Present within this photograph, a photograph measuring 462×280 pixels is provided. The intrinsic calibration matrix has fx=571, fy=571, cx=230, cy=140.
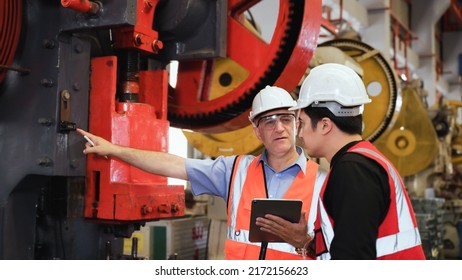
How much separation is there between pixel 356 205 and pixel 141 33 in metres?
1.05

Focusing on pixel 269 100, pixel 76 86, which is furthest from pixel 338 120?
pixel 76 86

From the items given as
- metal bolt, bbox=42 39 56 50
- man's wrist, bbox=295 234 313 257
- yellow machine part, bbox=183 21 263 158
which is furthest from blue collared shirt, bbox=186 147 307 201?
yellow machine part, bbox=183 21 263 158

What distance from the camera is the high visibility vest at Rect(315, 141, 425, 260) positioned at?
1.35 m

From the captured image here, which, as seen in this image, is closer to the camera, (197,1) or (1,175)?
(1,175)

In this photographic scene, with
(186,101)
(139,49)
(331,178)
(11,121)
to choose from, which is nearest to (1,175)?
(11,121)

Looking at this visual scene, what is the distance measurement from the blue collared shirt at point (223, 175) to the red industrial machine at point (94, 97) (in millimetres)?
197

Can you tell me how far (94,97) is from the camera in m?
1.97

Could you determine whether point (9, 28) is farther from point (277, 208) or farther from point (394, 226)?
point (394, 226)

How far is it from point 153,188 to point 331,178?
0.81 metres

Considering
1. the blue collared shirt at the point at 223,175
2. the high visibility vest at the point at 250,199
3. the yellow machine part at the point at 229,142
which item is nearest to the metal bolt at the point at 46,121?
the blue collared shirt at the point at 223,175

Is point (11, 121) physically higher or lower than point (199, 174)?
higher

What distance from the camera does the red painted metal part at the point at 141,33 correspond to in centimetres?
193

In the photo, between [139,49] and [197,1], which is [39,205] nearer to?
[139,49]

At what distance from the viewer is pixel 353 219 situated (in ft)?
4.16
